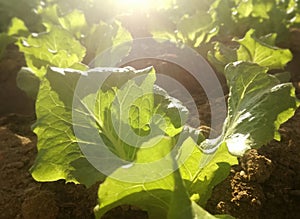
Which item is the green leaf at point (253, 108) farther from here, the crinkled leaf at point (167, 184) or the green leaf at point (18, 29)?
the green leaf at point (18, 29)

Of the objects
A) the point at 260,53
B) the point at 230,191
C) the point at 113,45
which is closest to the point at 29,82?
the point at 113,45

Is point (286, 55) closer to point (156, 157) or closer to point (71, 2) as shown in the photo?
point (156, 157)

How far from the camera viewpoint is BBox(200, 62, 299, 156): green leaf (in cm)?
143

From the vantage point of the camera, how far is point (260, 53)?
98.9 inches

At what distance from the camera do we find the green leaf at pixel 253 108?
56.4 inches

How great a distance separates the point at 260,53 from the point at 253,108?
1037mm

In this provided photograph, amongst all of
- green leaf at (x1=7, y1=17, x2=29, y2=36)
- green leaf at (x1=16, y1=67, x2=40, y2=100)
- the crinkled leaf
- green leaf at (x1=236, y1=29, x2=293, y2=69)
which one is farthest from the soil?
green leaf at (x1=7, y1=17, x2=29, y2=36)

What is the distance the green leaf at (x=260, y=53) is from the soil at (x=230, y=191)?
0.53 meters

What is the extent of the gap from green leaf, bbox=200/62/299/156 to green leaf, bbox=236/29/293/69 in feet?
2.54

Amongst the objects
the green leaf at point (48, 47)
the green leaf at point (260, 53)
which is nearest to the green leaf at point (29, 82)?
the green leaf at point (48, 47)

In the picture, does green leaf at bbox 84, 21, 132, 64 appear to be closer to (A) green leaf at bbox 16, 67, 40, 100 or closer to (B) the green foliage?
(A) green leaf at bbox 16, 67, 40, 100

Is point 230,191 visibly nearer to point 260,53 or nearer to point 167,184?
point 167,184

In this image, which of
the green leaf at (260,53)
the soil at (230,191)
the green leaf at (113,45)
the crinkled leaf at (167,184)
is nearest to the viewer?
the crinkled leaf at (167,184)

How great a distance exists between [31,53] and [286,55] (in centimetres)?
153
